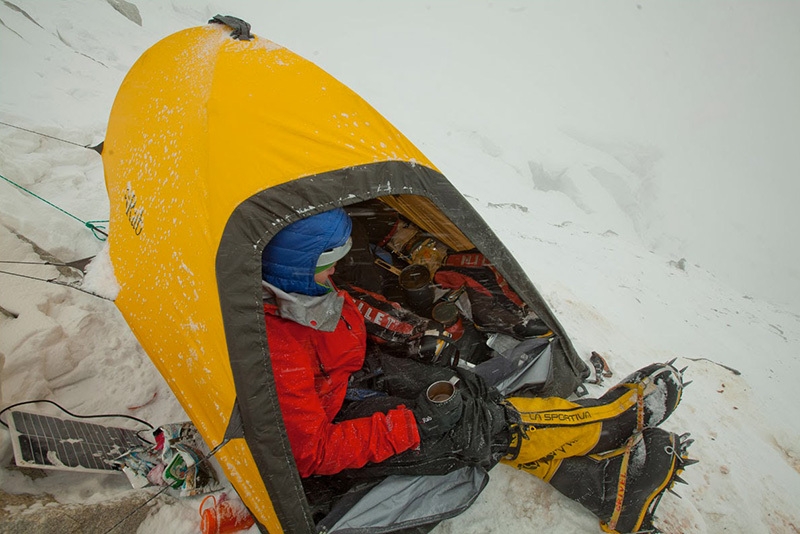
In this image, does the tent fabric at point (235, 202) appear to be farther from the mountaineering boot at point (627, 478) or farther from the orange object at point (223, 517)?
the mountaineering boot at point (627, 478)

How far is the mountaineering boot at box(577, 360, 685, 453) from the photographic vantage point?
2.04 m

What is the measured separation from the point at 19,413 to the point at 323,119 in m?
1.96

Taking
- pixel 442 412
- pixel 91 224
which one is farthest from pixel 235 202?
pixel 91 224

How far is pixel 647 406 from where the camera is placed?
2.07m

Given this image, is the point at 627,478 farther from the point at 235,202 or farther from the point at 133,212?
the point at 133,212

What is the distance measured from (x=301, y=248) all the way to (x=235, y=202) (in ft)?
1.03

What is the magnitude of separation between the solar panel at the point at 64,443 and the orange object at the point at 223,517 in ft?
1.65

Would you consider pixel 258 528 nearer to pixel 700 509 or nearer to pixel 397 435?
pixel 397 435

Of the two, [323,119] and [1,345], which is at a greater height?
[323,119]

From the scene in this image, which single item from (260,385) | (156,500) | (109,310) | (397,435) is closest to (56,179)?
(109,310)

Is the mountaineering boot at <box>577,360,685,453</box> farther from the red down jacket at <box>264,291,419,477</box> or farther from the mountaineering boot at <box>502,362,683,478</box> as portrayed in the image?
the red down jacket at <box>264,291,419,477</box>

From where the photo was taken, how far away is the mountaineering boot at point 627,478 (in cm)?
189

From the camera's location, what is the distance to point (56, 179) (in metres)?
3.70

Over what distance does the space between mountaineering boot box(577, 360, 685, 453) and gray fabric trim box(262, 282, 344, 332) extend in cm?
170
